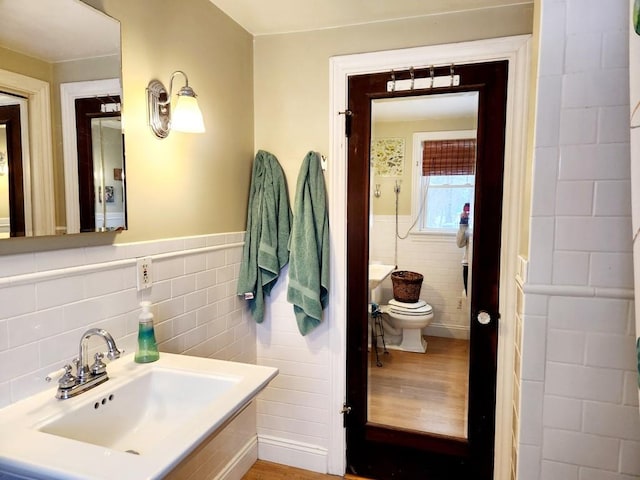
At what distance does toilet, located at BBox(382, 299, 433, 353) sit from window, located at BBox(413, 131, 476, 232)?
40 centimetres

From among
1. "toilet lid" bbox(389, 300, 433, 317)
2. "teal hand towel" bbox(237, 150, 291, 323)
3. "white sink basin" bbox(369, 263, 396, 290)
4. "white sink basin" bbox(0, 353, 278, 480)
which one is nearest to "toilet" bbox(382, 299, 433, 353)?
"toilet lid" bbox(389, 300, 433, 317)

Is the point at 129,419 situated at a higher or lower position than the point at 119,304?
lower

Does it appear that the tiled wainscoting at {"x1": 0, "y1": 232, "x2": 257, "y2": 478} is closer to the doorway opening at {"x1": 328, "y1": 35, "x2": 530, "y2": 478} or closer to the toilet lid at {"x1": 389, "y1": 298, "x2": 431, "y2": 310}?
the doorway opening at {"x1": 328, "y1": 35, "x2": 530, "y2": 478}

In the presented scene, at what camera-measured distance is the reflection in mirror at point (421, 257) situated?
1.88 m

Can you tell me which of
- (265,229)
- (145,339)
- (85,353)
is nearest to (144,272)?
(145,339)

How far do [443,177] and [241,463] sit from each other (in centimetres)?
179

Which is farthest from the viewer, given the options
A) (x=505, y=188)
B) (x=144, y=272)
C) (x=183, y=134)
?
(x=505, y=188)

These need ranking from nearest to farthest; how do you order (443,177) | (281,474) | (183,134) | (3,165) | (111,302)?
(3,165) → (111,302) → (183,134) → (443,177) → (281,474)

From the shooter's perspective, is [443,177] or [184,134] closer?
[184,134]

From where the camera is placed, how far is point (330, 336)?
2102 mm

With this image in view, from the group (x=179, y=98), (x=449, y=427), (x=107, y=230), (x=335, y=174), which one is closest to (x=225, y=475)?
(x=449, y=427)

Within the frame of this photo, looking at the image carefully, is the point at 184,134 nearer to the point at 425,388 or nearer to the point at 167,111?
the point at 167,111

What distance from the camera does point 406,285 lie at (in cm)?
201

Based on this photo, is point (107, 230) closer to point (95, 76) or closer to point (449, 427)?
point (95, 76)
